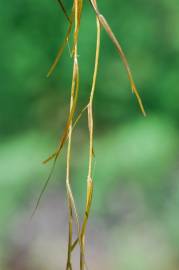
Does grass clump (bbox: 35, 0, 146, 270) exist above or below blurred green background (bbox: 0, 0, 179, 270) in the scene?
above

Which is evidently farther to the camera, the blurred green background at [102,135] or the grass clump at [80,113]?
the blurred green background at [102,135]

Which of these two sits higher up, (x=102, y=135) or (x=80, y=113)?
(x=80, y=113)

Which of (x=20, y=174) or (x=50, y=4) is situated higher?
(x=50, y=4)

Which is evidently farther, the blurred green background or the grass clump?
the blurred green background

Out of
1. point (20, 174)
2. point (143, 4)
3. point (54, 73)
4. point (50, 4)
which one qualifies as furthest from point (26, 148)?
point (143, 4)

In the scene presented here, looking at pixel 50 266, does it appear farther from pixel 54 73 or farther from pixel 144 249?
pixel 54 73

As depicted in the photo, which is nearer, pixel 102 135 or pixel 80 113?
pixel 80 113

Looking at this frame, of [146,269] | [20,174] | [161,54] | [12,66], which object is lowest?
[146,269]

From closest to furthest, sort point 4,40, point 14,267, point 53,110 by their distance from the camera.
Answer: point 4,40
point 53,110
point 14,267
